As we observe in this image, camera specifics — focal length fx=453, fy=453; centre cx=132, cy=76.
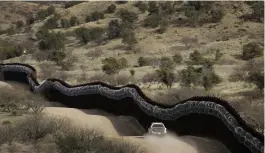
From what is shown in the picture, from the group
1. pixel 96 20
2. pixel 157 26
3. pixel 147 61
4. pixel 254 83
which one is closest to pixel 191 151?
pixel 254 83

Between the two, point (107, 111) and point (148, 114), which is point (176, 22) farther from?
point (148, 114)

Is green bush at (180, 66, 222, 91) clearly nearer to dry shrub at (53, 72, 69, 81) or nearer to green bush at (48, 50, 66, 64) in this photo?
dry shrub at (53, 72, 69, 81)

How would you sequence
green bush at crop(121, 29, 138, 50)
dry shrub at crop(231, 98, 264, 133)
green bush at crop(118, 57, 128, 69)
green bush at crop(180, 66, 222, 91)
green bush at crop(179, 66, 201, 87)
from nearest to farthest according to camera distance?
dry shrub at crop(231, 98, 264, 133) < green bush at crop(180, 66, 222, 91) < green bush at crop(179, 66, 201, 87) < green bush at crop(118, 57, 128, 69) < green bush at crop(121, 29, 138, 50)

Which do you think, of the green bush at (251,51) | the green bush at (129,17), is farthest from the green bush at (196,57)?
the green bush at (129,17)

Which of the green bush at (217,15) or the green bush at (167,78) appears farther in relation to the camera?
the green bush at (217,15)

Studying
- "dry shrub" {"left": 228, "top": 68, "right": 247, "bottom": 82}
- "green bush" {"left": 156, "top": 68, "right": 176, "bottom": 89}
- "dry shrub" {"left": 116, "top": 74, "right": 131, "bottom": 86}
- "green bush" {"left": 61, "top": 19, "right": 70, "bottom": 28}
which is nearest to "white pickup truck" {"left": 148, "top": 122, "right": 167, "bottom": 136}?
"green bush" {"left": 156, "top": 68, "right": 176, "bottom": 89}

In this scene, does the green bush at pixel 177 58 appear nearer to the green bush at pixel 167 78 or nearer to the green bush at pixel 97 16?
the green bush at pixel 167 78
